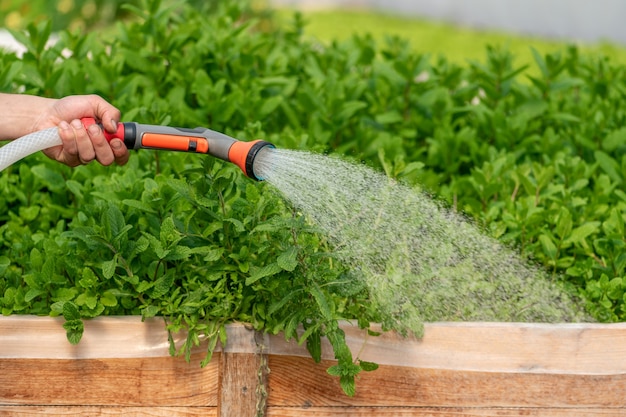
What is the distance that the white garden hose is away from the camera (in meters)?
2.40

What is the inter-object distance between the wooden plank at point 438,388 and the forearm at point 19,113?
39.0 inches

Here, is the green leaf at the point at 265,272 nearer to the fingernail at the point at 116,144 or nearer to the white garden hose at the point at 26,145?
the fingernail at the point at 116,144

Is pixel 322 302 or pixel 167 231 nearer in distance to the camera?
pixel 322 302

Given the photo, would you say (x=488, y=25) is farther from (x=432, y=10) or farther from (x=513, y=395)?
(x=513, y=395)

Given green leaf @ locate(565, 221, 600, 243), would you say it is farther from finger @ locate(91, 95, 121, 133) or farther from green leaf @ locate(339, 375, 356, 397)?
finger @ locate(91, 95, 121, 133)

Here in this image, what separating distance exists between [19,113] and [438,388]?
1.45 metres

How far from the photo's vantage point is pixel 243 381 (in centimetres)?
259

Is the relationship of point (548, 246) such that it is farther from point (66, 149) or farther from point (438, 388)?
point (66, 149)

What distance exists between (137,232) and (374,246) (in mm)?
710

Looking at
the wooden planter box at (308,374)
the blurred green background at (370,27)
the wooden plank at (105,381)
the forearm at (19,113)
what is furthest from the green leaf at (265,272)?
the blurred green background at (370,27)

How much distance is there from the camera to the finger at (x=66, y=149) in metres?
2.53

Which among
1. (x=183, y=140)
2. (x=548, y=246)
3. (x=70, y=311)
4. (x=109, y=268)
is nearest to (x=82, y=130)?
(x=183, y=140)

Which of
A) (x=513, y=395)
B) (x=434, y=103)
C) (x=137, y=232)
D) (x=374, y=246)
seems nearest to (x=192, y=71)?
(x=434, y=103)

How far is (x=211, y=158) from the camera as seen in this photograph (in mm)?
2588
